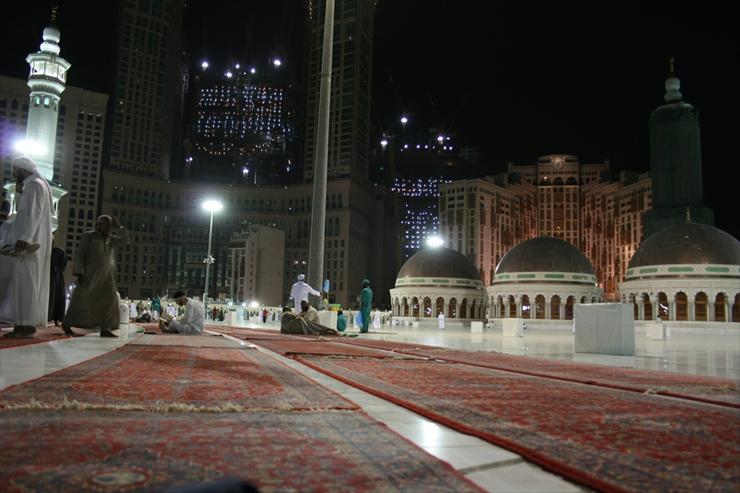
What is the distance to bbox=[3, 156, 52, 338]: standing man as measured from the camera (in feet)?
22.4

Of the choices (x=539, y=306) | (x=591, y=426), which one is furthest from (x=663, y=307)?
(x=591, y=426)

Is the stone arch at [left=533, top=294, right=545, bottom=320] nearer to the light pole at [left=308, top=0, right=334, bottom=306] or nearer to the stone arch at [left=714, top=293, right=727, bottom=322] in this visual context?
the stone arch at [left=714, top=293, right=727, bottom=322]

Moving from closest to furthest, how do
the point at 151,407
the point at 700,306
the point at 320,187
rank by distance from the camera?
the point at 151,407, the point at 320,187, the point at 700,306

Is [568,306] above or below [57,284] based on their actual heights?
above

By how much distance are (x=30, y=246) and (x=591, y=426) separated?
627cm

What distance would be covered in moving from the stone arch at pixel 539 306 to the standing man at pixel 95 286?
126ft

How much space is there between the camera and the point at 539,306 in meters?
43.9

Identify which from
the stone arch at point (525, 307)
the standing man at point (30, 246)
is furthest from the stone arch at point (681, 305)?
the standing man at point (30, 246)

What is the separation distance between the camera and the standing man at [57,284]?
36.2 ft

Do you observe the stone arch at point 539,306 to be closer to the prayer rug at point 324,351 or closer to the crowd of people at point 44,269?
the crowd of people at point 44,269

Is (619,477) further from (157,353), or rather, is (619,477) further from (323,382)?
(157,353)

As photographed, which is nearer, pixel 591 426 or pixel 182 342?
pixel 591 426

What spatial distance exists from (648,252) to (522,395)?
1608 inches

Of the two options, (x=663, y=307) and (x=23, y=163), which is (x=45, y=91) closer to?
(x=23, y=163)
